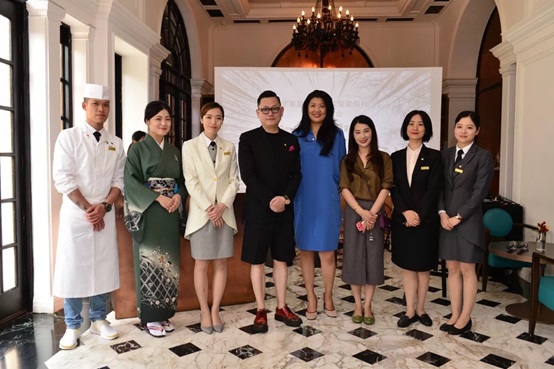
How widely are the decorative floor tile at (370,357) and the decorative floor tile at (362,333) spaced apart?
0.82ft

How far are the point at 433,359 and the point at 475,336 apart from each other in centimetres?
57

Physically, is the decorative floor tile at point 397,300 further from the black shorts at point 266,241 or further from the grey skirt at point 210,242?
the grey skirt at point 210,242

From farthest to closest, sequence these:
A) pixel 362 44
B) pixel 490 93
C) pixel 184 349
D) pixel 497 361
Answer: pixel 362 44, pixel 490 93, pixel 184 349, pixel 497 361

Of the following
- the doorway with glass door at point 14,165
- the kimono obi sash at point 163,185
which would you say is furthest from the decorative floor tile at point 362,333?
the doorway with glass door at point 14,165

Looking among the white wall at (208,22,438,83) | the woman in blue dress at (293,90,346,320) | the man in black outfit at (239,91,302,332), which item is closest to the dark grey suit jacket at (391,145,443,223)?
the woman in blue dress at (293,90,346,320)

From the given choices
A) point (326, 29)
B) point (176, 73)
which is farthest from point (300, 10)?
point (176, 73)

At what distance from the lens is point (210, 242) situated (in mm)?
3152

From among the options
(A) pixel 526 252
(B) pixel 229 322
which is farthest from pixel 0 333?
(A) pixel 526 252

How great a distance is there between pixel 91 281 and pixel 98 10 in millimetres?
2515

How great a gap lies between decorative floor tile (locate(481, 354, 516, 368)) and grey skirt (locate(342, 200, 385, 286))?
2.60 ft

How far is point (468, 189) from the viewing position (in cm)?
317

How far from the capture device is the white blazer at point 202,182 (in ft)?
10.2

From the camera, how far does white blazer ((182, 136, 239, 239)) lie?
3.11m

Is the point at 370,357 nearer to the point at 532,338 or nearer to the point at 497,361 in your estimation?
the point at 497,361
